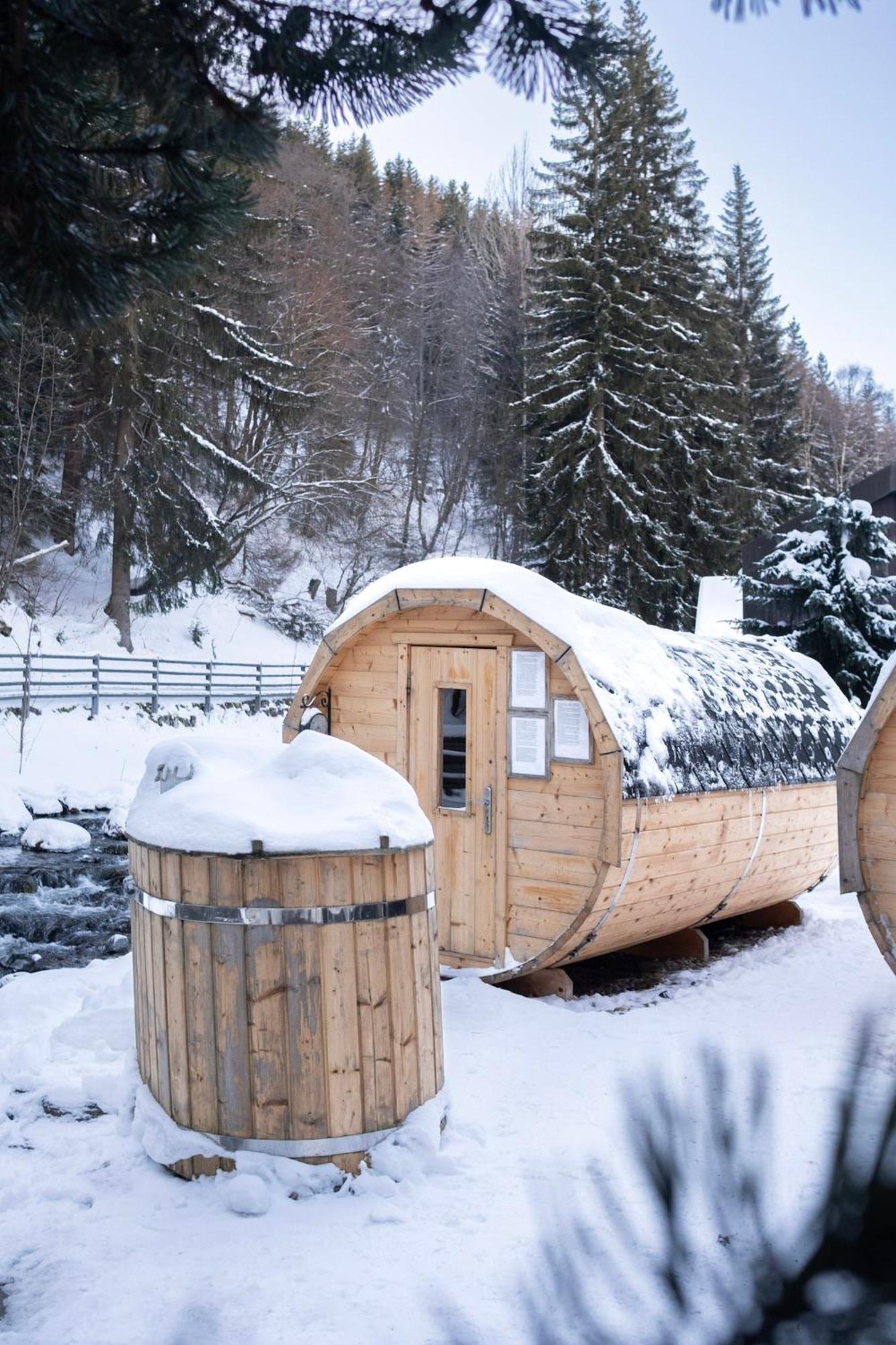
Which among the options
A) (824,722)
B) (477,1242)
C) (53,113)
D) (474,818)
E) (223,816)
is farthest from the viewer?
(824,722)

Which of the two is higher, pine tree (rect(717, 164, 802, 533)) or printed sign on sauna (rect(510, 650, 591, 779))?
pine tree (rect(717, 164, 802, 533))

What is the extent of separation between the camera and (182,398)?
76.0 ft

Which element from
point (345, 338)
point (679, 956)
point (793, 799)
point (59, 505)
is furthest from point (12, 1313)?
point (345, 338)

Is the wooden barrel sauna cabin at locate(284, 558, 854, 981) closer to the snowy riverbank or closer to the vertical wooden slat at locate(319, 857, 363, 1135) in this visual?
the vertical wooden slat at locate(319, 857, 363, 1135)

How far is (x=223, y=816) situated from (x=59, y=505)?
66.0ft

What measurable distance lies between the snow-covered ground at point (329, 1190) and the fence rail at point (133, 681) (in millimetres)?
11237

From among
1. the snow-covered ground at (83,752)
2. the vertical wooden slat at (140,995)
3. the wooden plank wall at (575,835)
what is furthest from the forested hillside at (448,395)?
the vertical wooden slat at (140,995)

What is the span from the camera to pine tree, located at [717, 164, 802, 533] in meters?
29.5

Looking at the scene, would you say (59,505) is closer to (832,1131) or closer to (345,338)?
(345,338)

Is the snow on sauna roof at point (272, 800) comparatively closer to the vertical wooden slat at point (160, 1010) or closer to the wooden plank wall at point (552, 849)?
the vertical wooden slat at point (160, 1010)

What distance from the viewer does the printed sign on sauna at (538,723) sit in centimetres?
724

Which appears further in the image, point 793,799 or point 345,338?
point 345,338

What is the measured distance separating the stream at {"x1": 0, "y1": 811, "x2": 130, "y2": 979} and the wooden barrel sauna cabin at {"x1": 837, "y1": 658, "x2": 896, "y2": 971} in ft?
18.8

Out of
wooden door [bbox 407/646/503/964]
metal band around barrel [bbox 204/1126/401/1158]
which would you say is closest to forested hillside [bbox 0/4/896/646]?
wooden door [bbox 407/646/503/964]
